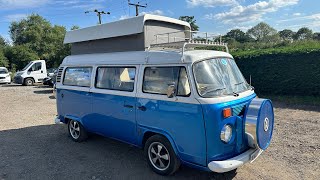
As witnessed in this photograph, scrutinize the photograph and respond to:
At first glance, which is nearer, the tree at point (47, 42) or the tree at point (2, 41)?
the tree at point (47, 42)

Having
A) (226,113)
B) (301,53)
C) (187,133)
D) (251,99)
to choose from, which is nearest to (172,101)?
(187,133)

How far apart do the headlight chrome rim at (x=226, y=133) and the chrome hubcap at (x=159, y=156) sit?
1.03 m

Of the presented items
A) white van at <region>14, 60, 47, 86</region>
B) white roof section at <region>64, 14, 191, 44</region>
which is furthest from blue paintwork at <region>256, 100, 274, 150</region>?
white van at <region>14, 60, 47, 86</region>

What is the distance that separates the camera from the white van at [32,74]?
72.1ft

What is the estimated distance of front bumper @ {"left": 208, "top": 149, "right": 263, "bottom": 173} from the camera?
12.3 feet

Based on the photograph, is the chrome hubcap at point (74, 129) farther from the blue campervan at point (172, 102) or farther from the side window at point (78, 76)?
the side window at point (78, 76)

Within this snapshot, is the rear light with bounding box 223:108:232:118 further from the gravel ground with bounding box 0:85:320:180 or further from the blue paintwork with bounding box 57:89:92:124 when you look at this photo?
the blue paintwork with bounding box 57:89:92:124

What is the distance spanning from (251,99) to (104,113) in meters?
2.83

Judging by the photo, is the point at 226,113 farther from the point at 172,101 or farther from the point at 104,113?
the point at 104,113

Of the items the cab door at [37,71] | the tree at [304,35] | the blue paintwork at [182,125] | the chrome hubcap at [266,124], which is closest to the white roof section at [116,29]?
the blue paintwork at [182,125]

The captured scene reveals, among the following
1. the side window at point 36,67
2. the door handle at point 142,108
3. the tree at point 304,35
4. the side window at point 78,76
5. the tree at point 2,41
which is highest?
the tree at point 2,41

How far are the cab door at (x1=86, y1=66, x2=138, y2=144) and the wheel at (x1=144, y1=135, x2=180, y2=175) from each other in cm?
45

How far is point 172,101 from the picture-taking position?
164 inches

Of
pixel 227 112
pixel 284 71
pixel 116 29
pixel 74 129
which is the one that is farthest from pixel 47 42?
pixel 227 112
